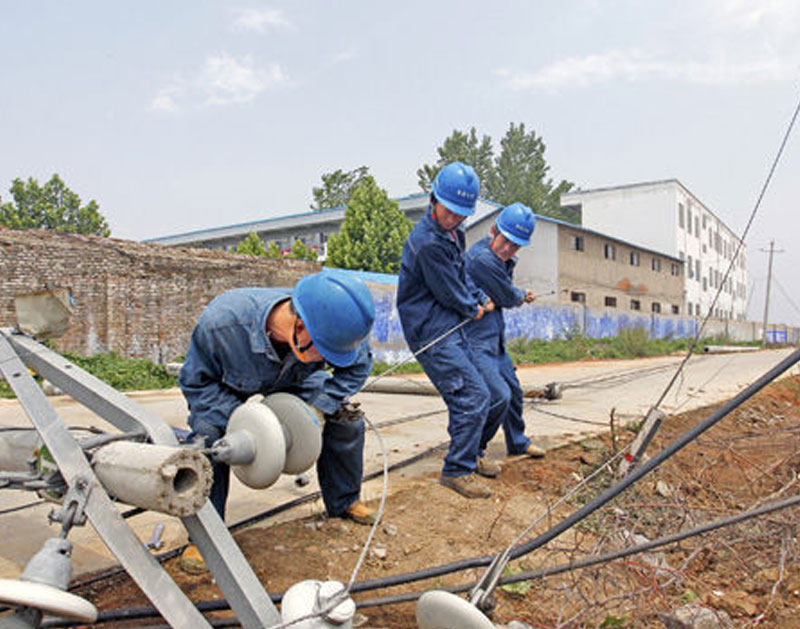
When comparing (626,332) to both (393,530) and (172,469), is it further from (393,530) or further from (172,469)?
(172,469)

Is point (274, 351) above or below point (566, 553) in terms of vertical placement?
above

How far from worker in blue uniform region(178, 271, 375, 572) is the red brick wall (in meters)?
11.3

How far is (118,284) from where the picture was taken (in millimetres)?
13812

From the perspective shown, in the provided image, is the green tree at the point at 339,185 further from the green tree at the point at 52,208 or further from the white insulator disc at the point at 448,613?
the white insulator disc at the point at 448,613

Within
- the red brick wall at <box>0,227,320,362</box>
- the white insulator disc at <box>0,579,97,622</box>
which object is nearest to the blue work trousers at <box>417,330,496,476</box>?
the white insulator disc at <box>0,579,97,622</box>

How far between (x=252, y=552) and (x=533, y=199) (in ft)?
152

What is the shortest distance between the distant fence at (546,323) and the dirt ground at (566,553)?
26.3 ft

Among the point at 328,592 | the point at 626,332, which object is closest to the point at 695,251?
the point at 626,332

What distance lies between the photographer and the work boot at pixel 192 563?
250 cm

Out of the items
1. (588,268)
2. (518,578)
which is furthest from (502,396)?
(588,268)

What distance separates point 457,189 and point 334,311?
163 cm

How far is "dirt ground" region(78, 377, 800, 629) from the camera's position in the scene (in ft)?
7.37

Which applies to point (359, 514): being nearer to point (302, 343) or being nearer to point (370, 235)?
point (302, 343)

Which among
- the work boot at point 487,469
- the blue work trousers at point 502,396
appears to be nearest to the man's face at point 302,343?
the blue work trousers at point 502,396
